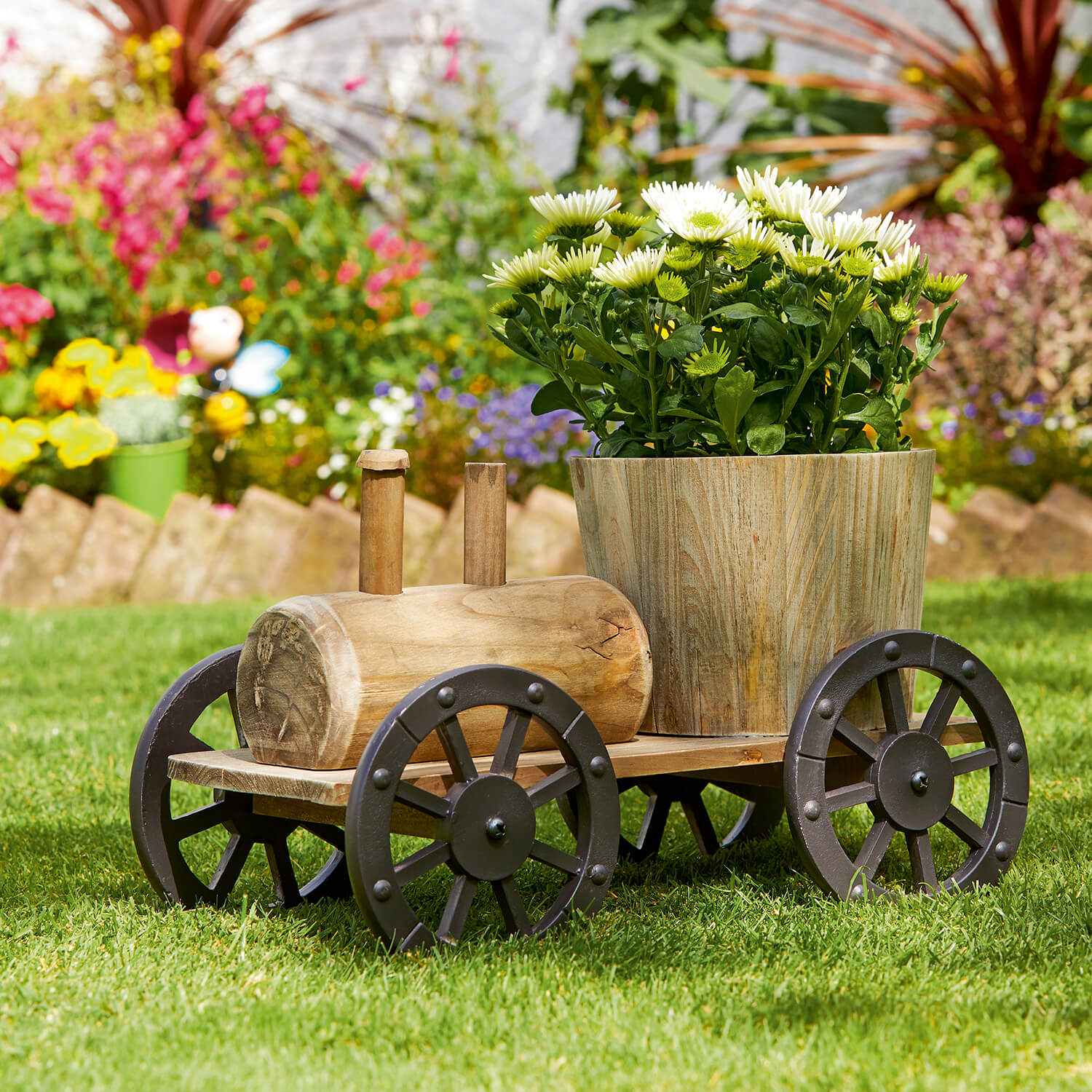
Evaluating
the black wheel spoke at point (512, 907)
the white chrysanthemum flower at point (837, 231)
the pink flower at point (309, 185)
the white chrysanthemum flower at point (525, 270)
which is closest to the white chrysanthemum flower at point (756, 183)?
the white chrysanthemum flower at point (837, 231)

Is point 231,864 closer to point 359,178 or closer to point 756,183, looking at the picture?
Result: point 756,183

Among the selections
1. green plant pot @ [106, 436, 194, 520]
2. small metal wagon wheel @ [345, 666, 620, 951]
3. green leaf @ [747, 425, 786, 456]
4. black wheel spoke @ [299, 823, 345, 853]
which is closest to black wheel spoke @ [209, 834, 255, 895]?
black wheel spoke @ [299, 823, 345, 853]

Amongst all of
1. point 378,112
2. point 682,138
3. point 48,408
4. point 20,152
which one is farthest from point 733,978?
point 378,112

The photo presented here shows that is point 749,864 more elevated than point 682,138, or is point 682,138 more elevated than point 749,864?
point 682,138

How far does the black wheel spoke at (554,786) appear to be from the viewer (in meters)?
2.02

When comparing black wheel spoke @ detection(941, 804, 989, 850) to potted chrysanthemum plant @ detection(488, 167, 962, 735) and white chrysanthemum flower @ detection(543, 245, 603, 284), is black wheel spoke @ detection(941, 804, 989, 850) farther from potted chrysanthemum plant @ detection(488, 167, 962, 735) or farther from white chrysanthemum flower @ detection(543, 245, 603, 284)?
white chrysanthemum flower @ detection(543, 245, 603, 284)

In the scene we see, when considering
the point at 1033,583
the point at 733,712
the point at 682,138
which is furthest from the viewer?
the point at 682,138

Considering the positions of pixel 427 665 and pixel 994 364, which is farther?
pixel 994 364

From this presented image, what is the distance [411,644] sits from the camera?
2.07m

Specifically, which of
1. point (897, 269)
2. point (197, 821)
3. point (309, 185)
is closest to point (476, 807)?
point (197, 821)

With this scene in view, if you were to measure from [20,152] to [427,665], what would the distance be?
6258 millimetres

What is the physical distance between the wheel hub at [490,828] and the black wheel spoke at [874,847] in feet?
1.86

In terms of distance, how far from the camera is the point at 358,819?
1857 millimetres

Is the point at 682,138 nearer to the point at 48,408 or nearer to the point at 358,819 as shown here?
the point at 48,408
